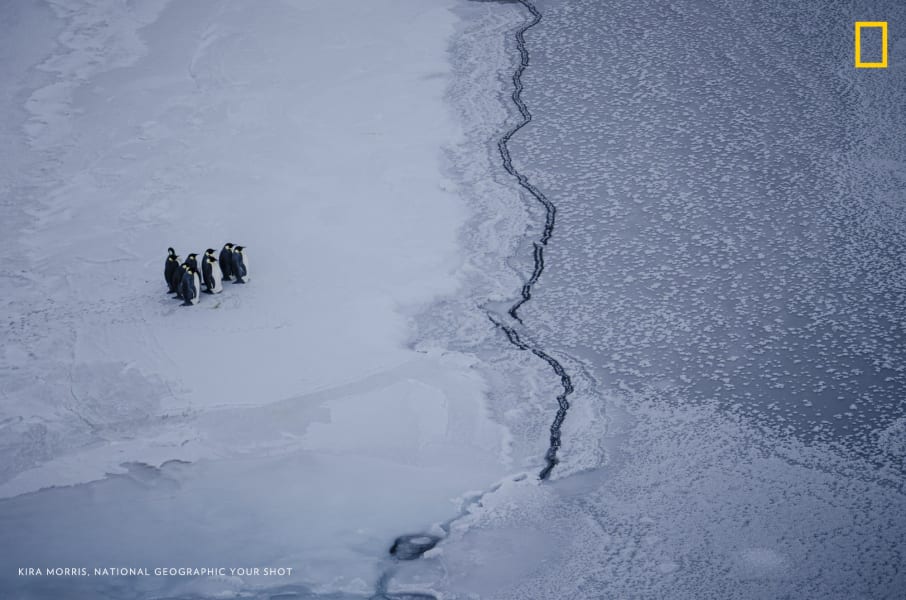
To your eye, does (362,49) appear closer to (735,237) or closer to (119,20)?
(119,20)

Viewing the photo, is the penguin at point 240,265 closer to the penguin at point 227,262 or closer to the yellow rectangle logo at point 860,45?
the penguin at point 227,262

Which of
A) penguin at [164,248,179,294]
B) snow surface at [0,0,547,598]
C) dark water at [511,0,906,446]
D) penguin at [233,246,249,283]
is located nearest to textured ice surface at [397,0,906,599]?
dark water at [511,0,906,446]

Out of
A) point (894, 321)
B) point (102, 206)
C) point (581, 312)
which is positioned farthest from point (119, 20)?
point (894, 321)

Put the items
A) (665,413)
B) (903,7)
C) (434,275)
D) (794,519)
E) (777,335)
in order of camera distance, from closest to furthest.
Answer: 1. (794,519)
2. (665,413)
3. (777,335)
4. (434,275)
5. (903,7)

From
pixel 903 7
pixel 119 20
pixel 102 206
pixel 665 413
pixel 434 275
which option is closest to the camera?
pixel 665 413

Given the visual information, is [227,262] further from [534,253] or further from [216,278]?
[534,253]

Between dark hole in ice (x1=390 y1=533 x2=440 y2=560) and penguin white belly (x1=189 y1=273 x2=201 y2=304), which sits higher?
penguin white belly (x1=189 y1=273 x2=201 y2=304)

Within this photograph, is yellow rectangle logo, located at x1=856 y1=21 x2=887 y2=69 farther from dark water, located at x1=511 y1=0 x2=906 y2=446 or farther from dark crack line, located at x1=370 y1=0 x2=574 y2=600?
dark crack line, located at x1=370 y1=0 x2=574 y2=600
